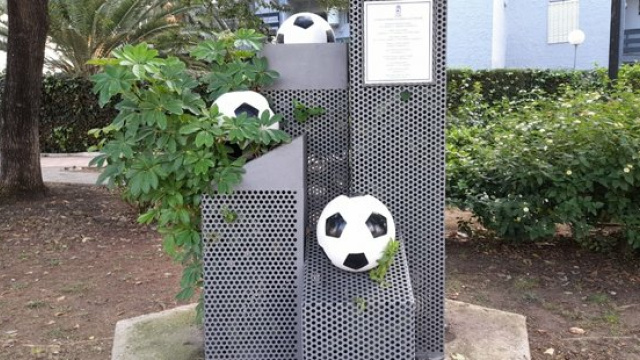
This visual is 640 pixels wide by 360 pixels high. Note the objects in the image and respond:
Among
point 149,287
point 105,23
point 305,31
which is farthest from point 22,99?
point 105,23

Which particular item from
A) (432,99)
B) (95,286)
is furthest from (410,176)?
(95,286)

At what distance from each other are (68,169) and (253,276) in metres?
10.1

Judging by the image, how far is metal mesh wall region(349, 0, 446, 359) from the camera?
2965 millimetres

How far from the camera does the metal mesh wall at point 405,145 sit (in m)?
2.96

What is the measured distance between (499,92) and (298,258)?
1413 centimetres

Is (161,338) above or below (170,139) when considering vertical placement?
below

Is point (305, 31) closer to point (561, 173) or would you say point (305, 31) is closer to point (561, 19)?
point (561, 173)

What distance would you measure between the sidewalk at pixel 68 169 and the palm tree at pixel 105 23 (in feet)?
7.54

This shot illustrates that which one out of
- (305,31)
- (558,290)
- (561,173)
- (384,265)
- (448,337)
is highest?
(305,31)

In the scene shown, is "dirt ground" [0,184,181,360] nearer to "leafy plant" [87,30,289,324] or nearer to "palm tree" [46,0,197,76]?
"leafy plant" [87,30,289,324]

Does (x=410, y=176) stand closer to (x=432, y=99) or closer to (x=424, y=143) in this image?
(x=424, y=143)

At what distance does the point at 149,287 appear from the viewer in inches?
203

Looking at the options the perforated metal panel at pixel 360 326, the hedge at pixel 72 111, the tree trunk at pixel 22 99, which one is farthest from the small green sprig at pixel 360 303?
the hedge at pixel 72 111

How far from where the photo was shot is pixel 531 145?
5332 mm
